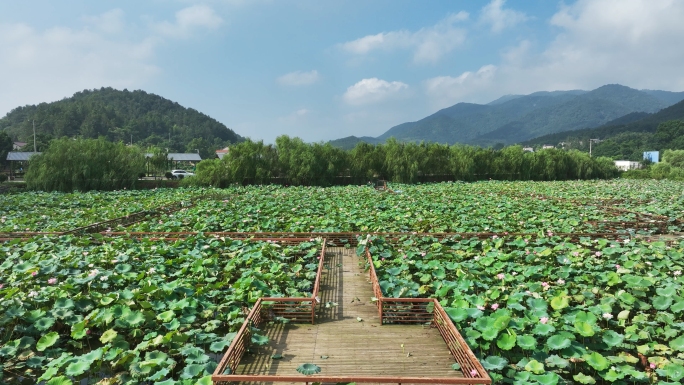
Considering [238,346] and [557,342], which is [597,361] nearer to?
[557,342]

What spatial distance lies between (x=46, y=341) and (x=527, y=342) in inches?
164

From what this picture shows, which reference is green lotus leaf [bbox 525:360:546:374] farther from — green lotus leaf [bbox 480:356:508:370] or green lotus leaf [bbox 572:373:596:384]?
green lotus leaf [bbox 572:373:596:384]

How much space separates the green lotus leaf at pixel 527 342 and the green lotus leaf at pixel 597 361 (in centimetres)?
37

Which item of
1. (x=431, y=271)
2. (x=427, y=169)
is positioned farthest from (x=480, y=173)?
(x=431, y=271)

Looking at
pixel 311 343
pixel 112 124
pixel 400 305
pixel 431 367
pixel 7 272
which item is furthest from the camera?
pixel 112 124

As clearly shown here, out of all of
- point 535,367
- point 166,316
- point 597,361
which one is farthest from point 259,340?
point 597,361

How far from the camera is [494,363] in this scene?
3186mm

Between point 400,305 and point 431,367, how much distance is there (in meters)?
1.09

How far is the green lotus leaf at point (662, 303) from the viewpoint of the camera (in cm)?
409

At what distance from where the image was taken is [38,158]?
69.4 feet

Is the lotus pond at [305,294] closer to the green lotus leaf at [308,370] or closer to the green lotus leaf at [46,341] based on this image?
the green lotus leaf at [46,341]

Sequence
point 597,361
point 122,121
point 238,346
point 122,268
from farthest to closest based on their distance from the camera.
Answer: point 122,121 < point 122,268 < point 238,346 < point 597,361

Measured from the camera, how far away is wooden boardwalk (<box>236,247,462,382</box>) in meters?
3.31

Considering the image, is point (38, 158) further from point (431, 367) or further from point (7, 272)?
point (431, 367)
